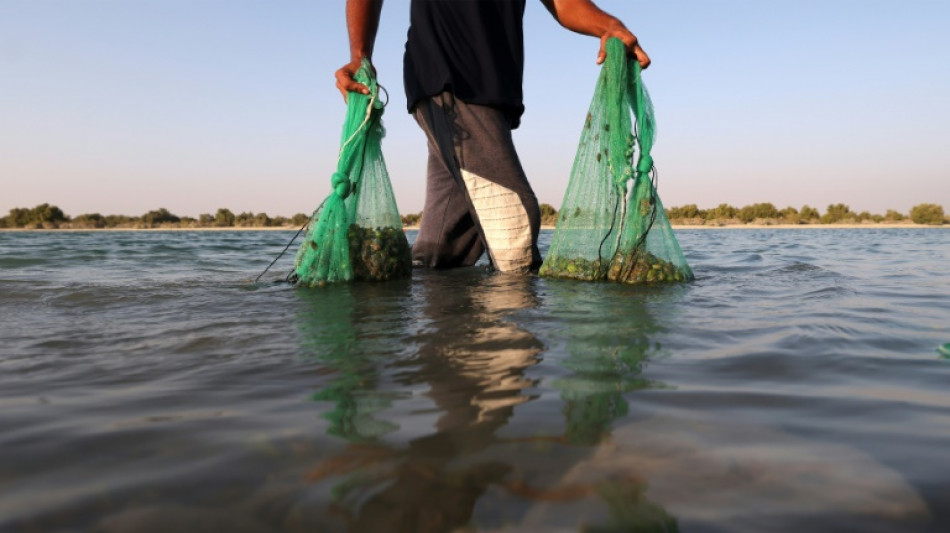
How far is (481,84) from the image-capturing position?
383 centimetres

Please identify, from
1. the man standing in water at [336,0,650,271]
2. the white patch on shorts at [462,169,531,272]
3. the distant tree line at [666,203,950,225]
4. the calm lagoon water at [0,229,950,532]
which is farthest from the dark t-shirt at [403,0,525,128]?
the distant tree line at [666,203,950,225]

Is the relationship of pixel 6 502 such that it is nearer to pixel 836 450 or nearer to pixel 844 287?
pixel 836 450

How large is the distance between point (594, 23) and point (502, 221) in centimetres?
142

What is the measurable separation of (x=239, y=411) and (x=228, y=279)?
10.9 feet

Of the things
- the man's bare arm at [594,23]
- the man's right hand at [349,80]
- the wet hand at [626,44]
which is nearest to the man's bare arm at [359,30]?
the man's right hand at [349,80]

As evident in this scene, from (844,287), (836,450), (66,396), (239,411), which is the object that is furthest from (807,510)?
(844,287)

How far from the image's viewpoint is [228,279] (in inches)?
172

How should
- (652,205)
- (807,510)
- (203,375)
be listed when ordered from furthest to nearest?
(652,205) → (203,375) → (807,510)

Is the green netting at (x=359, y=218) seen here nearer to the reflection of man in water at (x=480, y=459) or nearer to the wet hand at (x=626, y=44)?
the wet hand at (x=626, y=44)

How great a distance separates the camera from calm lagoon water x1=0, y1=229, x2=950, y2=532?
2.84 ft

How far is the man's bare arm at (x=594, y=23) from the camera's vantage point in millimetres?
3711

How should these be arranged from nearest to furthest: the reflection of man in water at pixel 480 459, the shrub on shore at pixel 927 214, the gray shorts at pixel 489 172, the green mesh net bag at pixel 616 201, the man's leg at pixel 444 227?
the reflection of man in water at pixel 480 459
the green mesh net bag at pixel 616 201
the gray shorts at pixel 489 172
the man's leg at pixel 444 227
the shrub on shore at pixel 927 214

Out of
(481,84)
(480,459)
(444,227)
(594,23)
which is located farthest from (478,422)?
(444,227)

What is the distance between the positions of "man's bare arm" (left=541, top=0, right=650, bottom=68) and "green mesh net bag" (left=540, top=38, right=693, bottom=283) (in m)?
0.06
